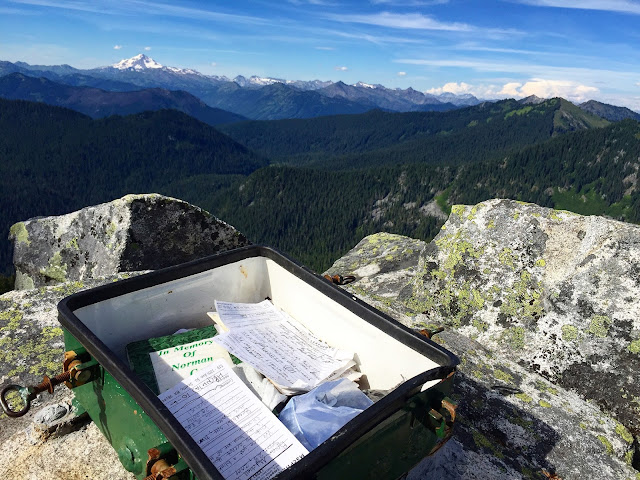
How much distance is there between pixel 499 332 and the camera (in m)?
5.82

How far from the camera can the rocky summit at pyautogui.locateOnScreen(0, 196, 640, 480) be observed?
3785 millimetres

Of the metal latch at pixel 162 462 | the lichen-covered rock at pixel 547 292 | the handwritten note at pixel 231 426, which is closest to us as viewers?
the metal latch at pixel 162 462

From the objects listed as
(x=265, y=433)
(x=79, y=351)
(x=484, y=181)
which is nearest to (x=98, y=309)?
(x=79, y=351)

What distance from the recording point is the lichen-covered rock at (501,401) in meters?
3.88

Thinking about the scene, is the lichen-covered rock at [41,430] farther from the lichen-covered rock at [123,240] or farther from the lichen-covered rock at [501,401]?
the lichen-covered rock at [501,401]

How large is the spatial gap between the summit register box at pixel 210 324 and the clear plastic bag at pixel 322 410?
1.27ft

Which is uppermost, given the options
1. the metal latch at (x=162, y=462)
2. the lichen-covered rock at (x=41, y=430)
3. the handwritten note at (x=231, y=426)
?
the metal latch at (x=162, y=462)

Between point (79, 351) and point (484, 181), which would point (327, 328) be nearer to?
point (79, 351)

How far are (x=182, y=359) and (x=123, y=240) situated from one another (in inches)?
173

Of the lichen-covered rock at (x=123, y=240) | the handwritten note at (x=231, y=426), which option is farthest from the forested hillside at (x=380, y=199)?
the handwritten note at (x=231, y=426)

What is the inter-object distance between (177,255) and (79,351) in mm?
5053

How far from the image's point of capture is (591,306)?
17.3 feet

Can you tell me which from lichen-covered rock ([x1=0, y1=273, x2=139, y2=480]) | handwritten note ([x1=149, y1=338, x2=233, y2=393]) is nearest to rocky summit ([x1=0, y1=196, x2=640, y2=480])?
lichen-covered rock ([x1=0, y1=273, x2=139, y2=480])

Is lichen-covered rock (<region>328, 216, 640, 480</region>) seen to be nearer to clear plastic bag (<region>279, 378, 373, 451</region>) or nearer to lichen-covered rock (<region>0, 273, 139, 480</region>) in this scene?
clear plastic bag (<region>279, 378, 373, 451</region>)
